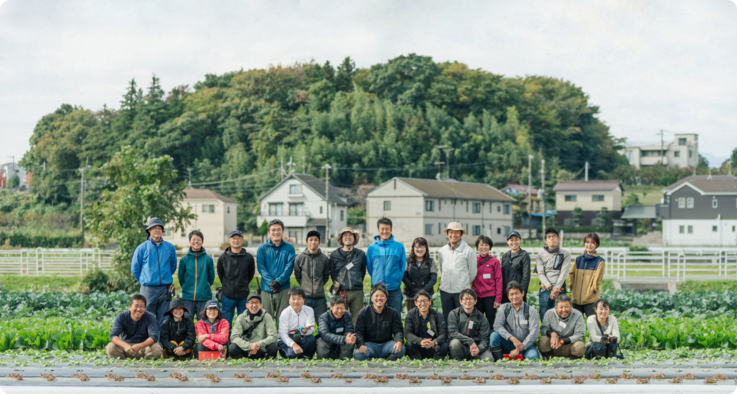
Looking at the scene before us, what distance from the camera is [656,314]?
11.1 m

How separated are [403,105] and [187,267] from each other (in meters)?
58.0

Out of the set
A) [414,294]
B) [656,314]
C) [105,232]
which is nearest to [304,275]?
[414,294]

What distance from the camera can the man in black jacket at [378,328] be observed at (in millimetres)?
6805

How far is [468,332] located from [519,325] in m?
0.60

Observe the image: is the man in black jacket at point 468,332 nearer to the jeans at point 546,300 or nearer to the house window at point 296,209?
the jeans at point 546,300

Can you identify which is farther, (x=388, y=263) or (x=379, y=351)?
(x=388, y=263)

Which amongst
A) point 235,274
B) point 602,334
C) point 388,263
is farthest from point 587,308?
point 235,274

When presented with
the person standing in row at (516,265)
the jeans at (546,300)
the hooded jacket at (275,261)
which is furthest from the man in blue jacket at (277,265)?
the jeans at (546,300)

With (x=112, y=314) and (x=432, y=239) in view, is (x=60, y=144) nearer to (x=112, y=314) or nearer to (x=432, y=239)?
(x=432, y=239)

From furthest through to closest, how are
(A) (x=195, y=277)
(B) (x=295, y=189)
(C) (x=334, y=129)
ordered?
(C) (x=334, y=129), (B) (x=295, y=189), (A) (x=195, y=277)

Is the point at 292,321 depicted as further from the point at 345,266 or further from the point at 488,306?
the point at 488,306

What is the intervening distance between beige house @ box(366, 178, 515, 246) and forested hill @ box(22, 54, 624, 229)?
13315mm

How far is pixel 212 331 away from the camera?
692 cm

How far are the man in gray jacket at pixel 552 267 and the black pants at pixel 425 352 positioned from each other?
1555 millimetres
